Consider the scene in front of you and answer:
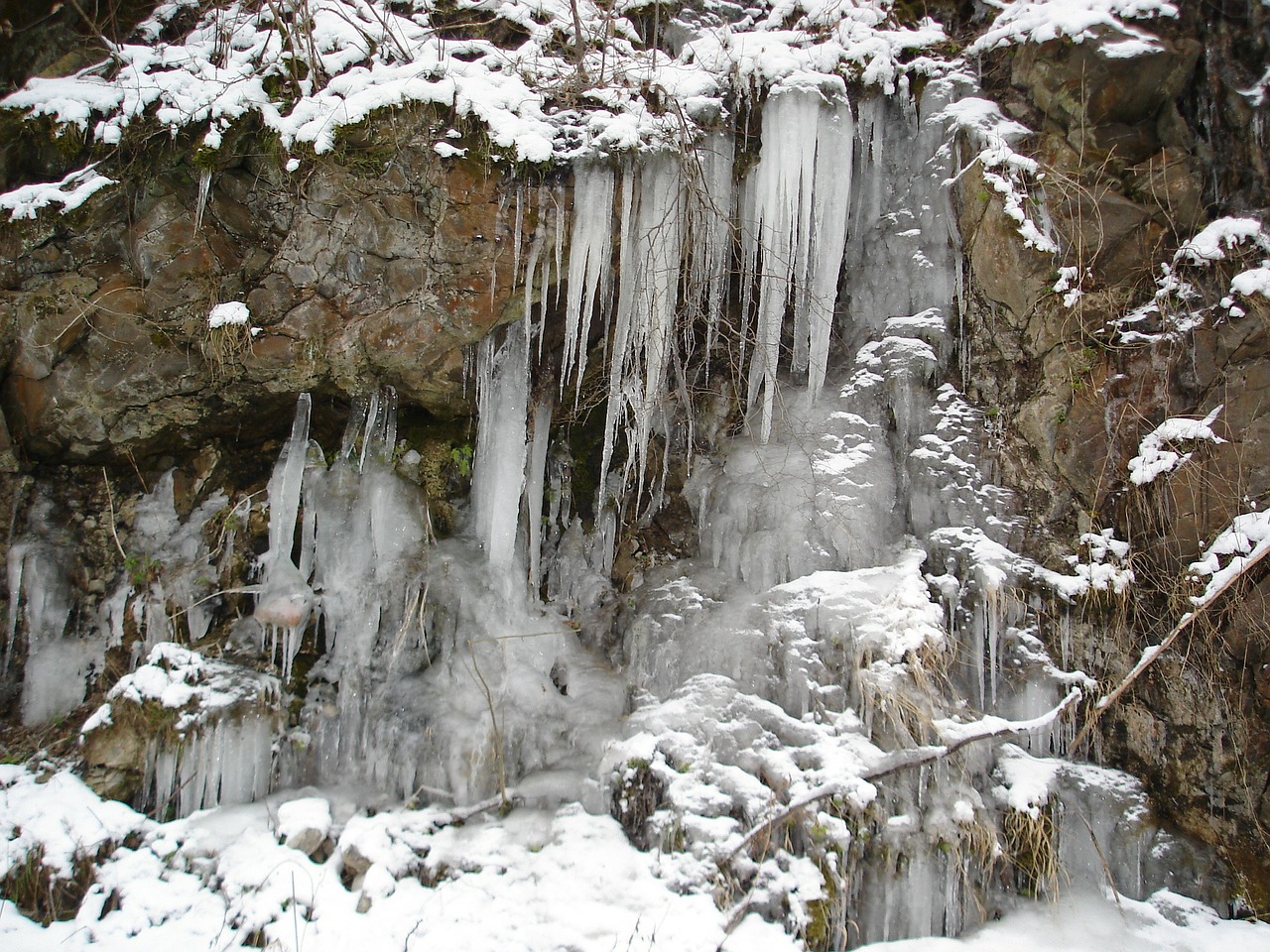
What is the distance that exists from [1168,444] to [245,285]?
5.00 m

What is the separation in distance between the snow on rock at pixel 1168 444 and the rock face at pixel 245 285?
11.2 ft

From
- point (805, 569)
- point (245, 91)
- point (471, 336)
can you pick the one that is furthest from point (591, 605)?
point (245, 91)

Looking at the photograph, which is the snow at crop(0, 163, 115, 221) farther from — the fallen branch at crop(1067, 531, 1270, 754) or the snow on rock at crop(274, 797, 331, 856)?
the fallen branch at crop(1067, 531, 1270, 754)

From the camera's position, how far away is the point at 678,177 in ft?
12.9

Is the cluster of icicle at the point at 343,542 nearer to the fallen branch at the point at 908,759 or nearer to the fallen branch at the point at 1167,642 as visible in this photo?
the fallen branch at the point at 908,759

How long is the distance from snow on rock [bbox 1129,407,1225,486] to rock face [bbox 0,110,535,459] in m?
3.42

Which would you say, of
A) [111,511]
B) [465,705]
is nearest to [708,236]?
[465,705]

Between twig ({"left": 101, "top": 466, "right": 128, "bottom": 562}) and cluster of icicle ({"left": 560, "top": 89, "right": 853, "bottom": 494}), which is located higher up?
cluster of icicle ({"left": 560, "top": 89, "right": 853, "bottom": 494})

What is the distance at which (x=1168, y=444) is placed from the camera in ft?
11.8

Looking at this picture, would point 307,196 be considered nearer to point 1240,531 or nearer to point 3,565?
point 3,565

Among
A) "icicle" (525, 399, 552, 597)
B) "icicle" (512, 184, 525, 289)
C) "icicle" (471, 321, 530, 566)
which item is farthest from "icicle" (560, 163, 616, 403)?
"icicle" (525, 399, 552, 597)

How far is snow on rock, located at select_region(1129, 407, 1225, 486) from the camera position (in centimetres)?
352

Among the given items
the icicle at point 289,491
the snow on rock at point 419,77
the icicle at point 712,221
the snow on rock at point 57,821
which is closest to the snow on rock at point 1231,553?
the icicle at point 712,221

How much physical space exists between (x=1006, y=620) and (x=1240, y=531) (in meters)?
1.09
